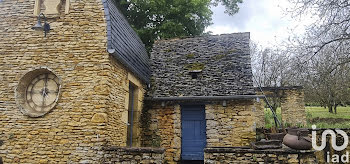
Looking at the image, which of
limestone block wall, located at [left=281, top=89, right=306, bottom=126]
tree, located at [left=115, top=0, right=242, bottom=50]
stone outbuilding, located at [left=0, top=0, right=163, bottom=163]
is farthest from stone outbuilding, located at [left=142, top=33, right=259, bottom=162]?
tree, located at [left=115, top=0, right=242, bottom=50]

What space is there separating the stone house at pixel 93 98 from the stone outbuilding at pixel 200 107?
3 cm

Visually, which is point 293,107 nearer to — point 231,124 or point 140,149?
point 231,124

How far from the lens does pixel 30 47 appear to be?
6.07 m

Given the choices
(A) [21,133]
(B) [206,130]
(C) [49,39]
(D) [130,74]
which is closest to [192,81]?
(B) [206,130]

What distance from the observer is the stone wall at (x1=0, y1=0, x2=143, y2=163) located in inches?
212

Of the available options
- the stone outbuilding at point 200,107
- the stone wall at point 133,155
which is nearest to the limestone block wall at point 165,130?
the stone outbuilding at point 200,107

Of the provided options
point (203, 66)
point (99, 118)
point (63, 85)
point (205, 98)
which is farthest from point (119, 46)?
point (203, 66)

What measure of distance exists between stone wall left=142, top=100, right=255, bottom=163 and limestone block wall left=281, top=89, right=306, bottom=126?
4604 millimetres

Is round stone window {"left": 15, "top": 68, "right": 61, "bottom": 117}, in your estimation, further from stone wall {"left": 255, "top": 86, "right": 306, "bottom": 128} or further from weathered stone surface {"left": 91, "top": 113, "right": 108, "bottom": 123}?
stone wall {"left": 255, "top": 86, "right": 306, "bottom": 128}

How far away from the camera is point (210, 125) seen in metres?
7.48

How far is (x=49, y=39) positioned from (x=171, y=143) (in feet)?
16.2

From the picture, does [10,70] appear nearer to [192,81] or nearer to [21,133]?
[21,133]

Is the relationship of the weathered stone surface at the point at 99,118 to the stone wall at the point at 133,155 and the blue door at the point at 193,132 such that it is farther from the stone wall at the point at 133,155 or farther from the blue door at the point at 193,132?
the blue door at the point at 193,132

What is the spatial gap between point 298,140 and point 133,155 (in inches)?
150
